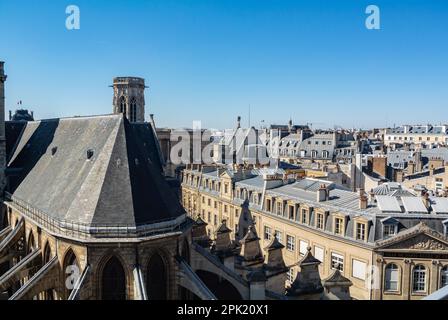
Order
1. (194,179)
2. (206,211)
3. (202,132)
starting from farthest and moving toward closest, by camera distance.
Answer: (202,132) → (194,179) → (206,211)

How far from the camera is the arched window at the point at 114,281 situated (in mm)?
18312

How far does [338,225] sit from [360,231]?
6.65ft

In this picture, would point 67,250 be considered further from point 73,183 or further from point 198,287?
point 198,287

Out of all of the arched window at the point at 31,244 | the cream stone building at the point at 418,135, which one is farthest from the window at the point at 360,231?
the cream stone building at the point at 418,135

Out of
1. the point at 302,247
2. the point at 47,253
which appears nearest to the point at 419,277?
the point at 302,247

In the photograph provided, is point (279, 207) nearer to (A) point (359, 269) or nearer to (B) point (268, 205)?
(B) point (268, 205)

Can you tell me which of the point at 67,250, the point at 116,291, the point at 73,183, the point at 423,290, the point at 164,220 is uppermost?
the point at 73,183

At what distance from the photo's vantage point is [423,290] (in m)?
26.9

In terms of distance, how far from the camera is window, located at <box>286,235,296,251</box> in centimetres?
3376

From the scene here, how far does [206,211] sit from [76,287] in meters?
31.6

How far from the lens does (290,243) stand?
3425cm

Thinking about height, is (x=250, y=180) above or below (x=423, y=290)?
above
